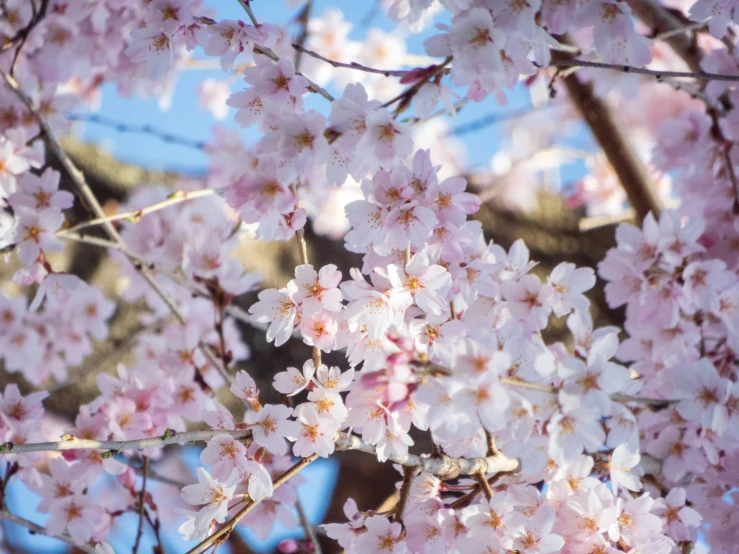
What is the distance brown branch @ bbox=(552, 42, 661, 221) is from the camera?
1.44m

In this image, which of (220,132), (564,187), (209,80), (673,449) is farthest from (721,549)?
(209,80)

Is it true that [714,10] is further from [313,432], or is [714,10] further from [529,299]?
[313,432]

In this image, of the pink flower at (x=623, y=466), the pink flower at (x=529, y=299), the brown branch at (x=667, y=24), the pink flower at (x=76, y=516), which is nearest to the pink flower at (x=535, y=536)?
the pink flower at (x=623, y=466)

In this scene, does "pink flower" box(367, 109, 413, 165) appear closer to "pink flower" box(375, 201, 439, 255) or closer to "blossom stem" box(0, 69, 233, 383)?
"pink flower" box(375, 201, 439, 255)

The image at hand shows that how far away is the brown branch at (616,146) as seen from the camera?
4.73ft

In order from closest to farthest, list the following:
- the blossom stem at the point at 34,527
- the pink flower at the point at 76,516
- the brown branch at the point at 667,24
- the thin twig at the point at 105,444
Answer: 1. the thin twig at the point at 105,444
2. the blossom stem at the point at 34,527
3. the pink flower at the point at 76,516
4. the brown branch at the point at 667,24

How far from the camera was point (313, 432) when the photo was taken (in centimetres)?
66

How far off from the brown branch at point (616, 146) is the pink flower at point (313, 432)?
1.09m

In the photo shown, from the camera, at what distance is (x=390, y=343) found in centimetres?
61

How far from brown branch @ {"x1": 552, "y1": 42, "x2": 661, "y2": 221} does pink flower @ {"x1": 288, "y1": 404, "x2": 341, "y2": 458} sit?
3.57 feet

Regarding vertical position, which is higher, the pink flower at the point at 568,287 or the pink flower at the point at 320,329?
the pink flower at the point at 568,287

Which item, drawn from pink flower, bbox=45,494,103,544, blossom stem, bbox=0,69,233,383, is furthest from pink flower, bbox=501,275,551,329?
pink flower, bbox=45,494,103,544

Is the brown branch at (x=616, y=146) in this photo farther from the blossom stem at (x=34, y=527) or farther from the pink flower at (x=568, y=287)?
the blossom stem at (x=34, y=527)

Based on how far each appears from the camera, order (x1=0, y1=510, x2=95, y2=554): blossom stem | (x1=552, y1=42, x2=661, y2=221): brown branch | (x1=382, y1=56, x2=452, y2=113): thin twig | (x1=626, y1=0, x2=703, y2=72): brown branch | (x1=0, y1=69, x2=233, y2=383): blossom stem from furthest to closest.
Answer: (x1=552, y1=42, x2=661, y2=221): brown branch
(x1=626, y1=0, x2=703, y2=72): brown branch
(x1=0, y1=69, x2=233, y2=383): blossom stem
(x1=0, y1=510, x2=95, y2=554): blossom stem
(x1=382, y1=56, x2=452, y2=113): thin twig
